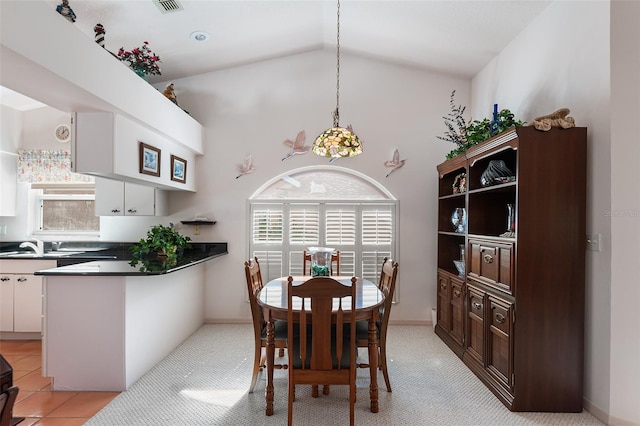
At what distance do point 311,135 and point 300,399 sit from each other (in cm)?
293

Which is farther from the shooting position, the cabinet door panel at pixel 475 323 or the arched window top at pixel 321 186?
the arched window top at pixel 321 186

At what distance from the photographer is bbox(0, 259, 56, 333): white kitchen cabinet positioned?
12.1 feet

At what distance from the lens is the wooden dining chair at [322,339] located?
2.04 meters

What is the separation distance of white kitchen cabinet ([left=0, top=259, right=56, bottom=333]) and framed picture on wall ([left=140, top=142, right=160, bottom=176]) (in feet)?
6.04

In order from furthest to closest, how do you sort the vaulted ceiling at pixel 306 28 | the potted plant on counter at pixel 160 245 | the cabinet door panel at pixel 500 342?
the potted plant on counter at pixel 160 245
the vaulted ceiling at pixel 306 28
the cabinet door panel at pixel 500 342

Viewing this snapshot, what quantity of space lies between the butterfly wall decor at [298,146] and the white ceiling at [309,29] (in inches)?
40.0

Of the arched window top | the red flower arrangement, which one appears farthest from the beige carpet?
the red flower arrangement

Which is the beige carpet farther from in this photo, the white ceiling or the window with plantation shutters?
the white ceiling

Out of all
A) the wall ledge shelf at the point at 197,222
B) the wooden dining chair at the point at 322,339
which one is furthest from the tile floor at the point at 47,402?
the wall ledge shelf at the point at 197,222

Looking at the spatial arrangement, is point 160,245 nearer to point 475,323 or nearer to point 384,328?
point 384,328

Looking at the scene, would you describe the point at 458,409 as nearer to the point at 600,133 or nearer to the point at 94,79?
the point at 600,133

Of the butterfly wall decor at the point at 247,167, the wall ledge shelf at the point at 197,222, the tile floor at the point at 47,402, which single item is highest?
the butterfly wall decor at the point at 247,167

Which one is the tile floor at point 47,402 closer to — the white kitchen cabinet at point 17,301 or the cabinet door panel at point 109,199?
the white kitchen cabinet at point 17,301

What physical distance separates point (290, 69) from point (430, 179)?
2.20 meters
